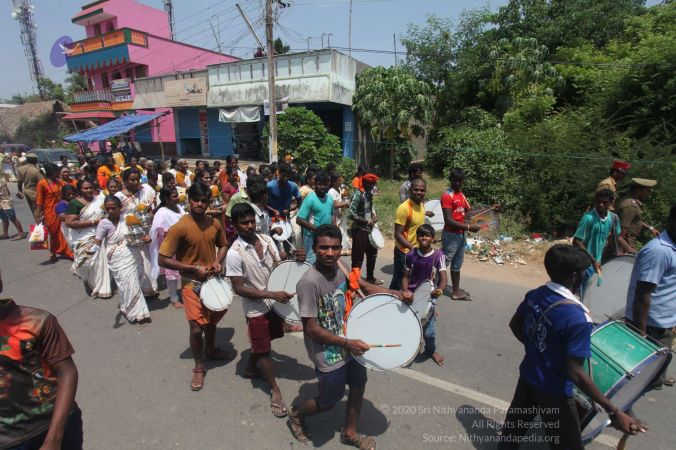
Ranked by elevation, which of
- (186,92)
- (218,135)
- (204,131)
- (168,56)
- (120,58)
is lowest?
(218,135)

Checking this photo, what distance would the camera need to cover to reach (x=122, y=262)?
4801 millimetres

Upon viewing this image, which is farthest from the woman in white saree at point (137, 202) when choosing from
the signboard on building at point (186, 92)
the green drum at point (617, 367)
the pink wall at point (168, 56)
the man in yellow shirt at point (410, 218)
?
the pink wall at point (168, 56)

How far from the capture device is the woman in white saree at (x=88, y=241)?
5.46m

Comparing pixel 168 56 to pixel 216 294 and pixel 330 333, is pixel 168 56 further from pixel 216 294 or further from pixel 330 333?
pixel 330 333

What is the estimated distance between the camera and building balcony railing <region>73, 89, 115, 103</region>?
2603cm

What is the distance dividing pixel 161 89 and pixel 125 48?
6495mm

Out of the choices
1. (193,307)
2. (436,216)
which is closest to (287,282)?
(193,307)

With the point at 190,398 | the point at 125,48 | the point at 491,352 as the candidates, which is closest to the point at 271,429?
the point at 190,398

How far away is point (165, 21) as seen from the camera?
105ft

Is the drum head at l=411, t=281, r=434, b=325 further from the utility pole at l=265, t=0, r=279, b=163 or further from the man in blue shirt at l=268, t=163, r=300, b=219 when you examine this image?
the utility pole at l=265, t=0, r=279, b=163

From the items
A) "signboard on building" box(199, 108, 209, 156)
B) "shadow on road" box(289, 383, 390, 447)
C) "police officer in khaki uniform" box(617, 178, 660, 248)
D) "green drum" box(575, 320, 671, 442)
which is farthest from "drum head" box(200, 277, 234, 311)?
"signboard on building" box(199, 108, 209, 156)

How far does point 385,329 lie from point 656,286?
2084 millimetres

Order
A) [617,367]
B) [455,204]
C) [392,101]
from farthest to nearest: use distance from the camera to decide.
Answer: [392,101] → [455,204] → [617,367]

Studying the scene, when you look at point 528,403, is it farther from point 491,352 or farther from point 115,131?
point 115,131
